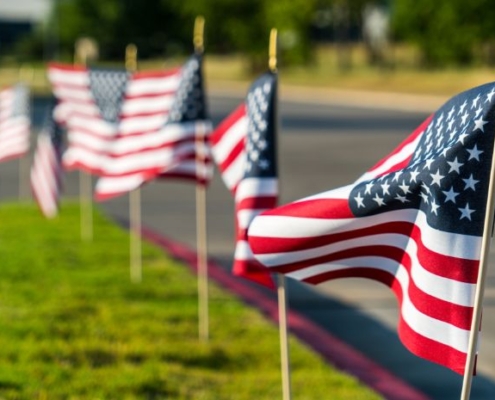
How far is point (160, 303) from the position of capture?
10391 millimetres

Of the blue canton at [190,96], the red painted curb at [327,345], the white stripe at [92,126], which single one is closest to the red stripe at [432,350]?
the red painted curb at [327,345]

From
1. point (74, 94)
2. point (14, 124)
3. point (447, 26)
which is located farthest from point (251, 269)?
point (447, 26)

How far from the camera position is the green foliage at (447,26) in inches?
1980

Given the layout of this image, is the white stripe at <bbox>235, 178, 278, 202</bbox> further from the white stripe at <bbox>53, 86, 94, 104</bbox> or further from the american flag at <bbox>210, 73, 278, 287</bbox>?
the white stripe at <bbox>53, 86, 94, 104</bbox>

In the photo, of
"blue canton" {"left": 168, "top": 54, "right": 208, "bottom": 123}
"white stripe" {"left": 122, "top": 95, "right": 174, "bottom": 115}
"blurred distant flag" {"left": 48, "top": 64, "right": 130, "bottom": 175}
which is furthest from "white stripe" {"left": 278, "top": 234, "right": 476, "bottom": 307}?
"blurred distant flag" {"left": 48, "top": 64, "right": 130, "bottom": 175}

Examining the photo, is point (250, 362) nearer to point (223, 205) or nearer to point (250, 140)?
point (250, 140)

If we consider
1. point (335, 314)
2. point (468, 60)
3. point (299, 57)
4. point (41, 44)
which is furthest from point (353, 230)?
point (41, 44)

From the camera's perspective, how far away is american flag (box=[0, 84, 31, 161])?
1361 centimetres

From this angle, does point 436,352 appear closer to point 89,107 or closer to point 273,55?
point 273,55

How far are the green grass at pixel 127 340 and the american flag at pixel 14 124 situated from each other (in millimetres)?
1296

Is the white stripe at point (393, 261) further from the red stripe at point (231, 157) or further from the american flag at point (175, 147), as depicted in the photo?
the american flag at point (175, 147)

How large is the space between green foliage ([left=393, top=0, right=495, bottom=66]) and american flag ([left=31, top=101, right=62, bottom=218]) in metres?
38.4

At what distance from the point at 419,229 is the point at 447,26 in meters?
47.8

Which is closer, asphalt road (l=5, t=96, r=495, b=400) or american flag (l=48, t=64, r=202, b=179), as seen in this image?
asphalt road (l=5, t=96, r=495, b=400)
